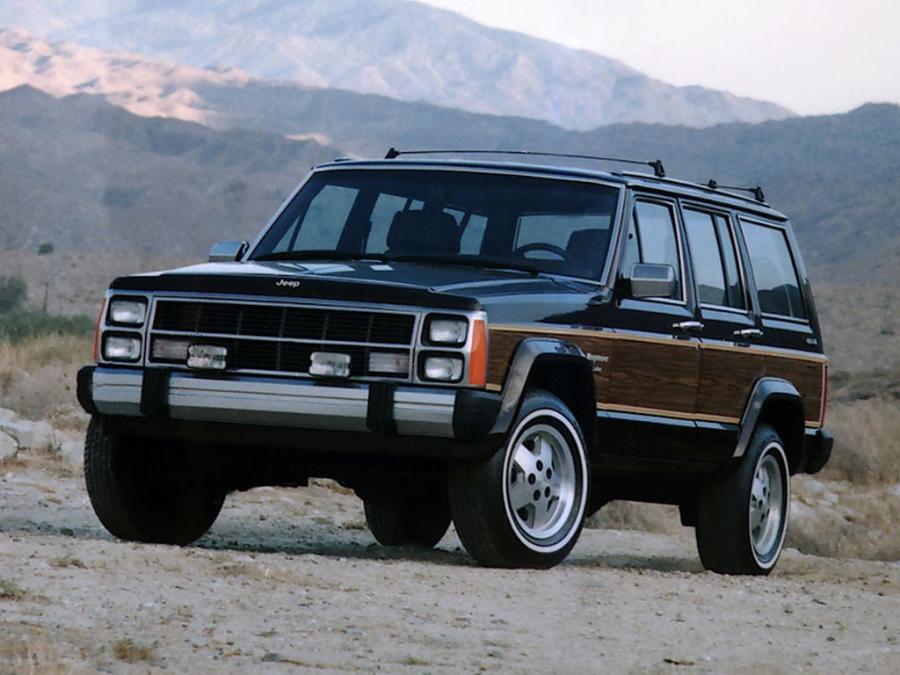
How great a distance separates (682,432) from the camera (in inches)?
390

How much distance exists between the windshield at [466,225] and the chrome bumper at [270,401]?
4.11 ft

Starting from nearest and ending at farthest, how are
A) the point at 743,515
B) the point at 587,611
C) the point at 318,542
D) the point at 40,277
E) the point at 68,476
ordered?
the point at 587,611, the point at 743,515, the point at 318,542, the point at 68,476, the point at 40,277

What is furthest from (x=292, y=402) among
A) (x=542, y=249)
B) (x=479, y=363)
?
(x=542, y=249)

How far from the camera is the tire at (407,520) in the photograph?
37.5 feet

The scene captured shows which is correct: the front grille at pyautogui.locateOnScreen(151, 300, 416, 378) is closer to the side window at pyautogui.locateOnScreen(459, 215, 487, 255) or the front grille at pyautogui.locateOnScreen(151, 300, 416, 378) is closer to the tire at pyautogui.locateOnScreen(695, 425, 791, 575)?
the side window at pyautogui.locateOnScreen(459, 215, 487, 255)

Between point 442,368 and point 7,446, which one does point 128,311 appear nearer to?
point 442,368

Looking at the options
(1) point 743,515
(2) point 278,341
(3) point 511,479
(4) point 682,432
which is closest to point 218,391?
(2) point 278,341

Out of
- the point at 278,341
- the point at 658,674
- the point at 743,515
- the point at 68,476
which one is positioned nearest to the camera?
the point at 658,674

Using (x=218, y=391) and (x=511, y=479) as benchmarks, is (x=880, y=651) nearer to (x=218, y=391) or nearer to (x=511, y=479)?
(x=511, y=479)

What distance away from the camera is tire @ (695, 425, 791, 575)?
413 inches

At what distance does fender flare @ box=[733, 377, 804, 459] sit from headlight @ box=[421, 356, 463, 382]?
2.72 metres

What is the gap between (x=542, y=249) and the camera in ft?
30.9

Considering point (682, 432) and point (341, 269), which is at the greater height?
point (341, 269)

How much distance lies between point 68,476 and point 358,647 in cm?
781
